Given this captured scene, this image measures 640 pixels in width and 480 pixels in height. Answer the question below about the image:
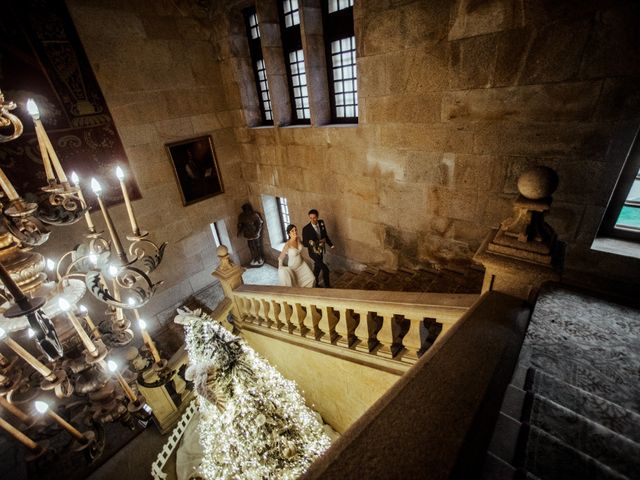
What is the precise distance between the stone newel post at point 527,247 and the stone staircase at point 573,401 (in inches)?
10.0

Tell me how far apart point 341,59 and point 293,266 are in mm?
3790

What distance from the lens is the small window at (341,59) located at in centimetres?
483

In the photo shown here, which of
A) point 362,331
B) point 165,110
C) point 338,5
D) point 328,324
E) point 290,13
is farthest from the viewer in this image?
point 165,110

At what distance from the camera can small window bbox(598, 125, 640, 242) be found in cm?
298

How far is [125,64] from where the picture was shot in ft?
17.4

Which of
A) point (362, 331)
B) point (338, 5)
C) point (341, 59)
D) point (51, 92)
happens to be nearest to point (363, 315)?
point (362, 331)

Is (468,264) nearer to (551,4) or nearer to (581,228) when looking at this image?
(581,228)

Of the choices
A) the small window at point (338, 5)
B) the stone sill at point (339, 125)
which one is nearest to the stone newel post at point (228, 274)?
the stone sill at point (339, 125)

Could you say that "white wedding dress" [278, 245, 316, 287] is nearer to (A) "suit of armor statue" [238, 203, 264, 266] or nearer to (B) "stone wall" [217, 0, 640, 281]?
(B) "stone wall" [217, 0, 640, 281]

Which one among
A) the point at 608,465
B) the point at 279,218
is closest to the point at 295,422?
the point at 608,465

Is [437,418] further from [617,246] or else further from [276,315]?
[617,246]

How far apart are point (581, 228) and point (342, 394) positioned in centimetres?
348

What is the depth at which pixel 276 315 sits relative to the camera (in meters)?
3.91

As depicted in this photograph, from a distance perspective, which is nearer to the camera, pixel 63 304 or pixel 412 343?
pixel 63 304
